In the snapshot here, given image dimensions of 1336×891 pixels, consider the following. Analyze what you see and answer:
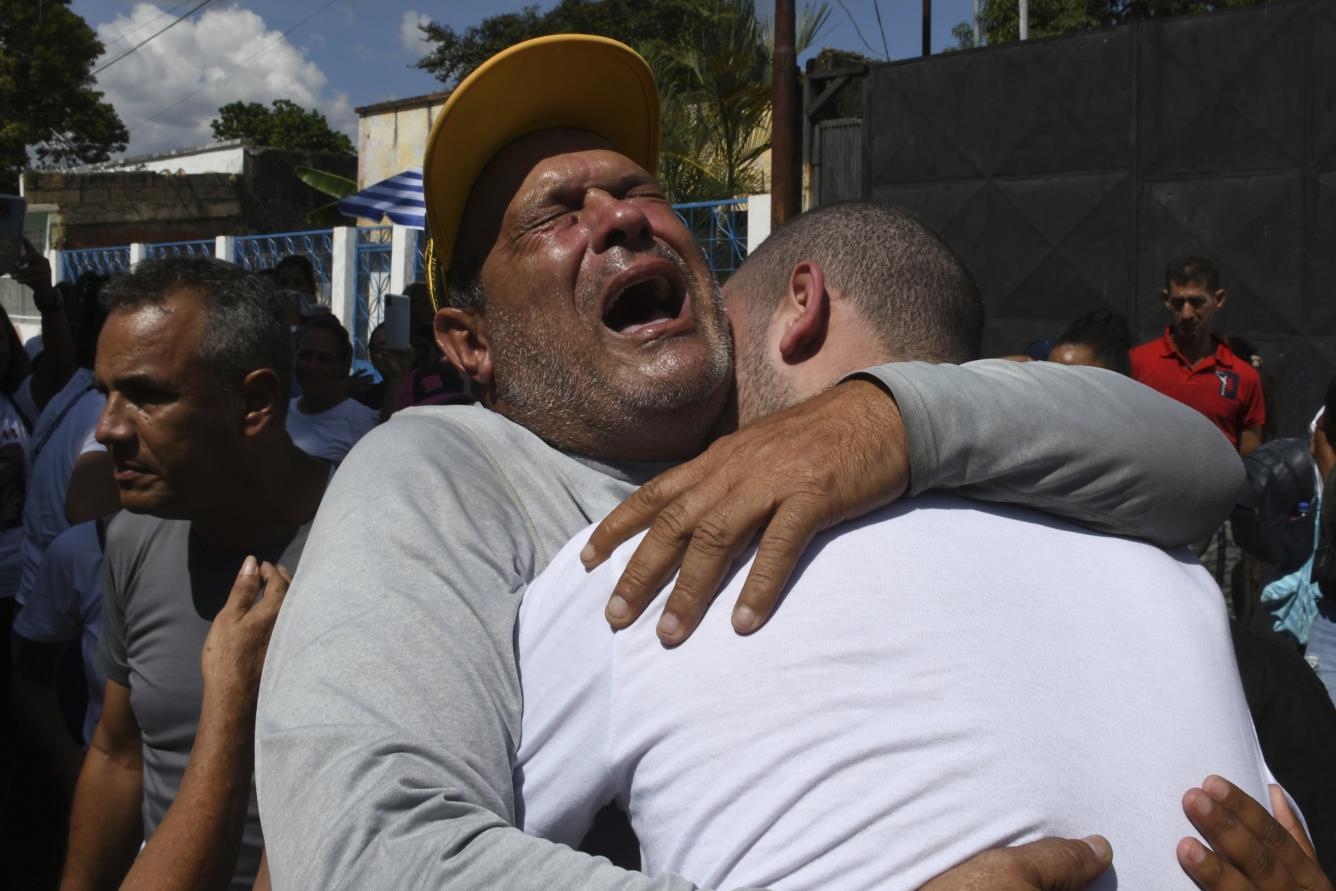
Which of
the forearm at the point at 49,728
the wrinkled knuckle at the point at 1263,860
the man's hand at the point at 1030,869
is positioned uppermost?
the man's hand at the point at 1030,869

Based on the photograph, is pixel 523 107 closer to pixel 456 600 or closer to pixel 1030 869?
pixel 456 600

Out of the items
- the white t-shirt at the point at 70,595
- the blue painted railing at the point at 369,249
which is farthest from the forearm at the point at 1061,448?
the blue painted railing at the point at 369,249

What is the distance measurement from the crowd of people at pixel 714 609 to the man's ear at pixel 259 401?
0.43 m

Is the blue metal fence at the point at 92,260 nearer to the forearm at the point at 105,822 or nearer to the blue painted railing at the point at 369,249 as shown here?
the blue painted railing at the point at 369,249

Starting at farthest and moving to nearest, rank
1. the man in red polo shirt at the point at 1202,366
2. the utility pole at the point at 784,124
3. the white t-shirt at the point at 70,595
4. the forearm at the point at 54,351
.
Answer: the utility pole at the point at 784,124, the man in red polo shirt at the point at 1202,366, the forearm at the point at 54,351, the white t-shirt at the point at 70,595

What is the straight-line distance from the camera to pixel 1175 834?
106cm

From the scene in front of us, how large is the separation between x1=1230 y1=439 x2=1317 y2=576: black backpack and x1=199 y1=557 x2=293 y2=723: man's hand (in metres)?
3.56

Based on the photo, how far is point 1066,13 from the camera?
84.3ft

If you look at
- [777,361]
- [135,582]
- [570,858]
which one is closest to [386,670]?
[570,858]

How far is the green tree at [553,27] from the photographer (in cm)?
3388

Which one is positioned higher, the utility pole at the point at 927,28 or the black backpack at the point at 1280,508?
the utility pole at the point at 927,28

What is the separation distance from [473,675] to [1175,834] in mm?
688

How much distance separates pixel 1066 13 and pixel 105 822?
27373 mm

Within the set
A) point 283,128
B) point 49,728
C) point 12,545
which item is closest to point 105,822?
point 49,728
